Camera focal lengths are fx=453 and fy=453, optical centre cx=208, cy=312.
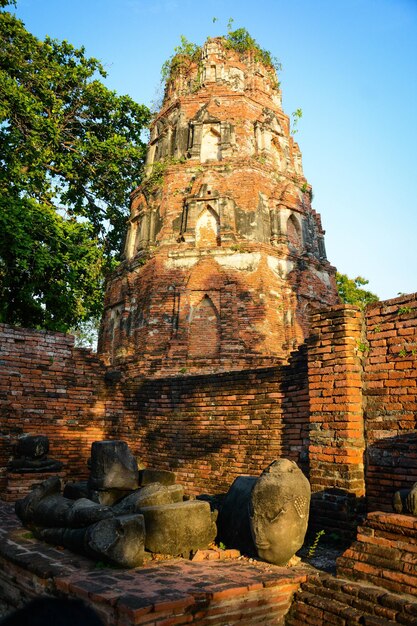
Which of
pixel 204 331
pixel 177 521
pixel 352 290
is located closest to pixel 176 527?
pixel 177 521

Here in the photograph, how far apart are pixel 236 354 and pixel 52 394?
16.1ft

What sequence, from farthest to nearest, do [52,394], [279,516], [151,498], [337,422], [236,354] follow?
[236,354]
[52,394]
[337,422]
[151,498]
[279,516]

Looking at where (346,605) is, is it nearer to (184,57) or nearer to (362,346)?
(362,346)

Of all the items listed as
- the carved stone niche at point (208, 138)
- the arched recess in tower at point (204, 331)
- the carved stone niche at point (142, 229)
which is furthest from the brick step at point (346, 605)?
the carved stone niche at point (208, 138)

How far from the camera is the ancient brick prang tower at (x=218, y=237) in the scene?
12625mm

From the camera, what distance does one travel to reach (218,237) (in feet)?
45.0

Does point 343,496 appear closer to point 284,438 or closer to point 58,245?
point 284,438

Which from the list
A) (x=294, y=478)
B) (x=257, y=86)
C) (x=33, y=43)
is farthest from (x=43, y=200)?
(x=294, y=478)

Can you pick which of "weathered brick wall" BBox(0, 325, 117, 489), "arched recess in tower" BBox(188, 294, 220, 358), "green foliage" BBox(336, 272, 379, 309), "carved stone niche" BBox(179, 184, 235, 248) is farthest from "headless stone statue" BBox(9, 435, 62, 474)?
"green foliage" BBox(336, 272, 379, 309)

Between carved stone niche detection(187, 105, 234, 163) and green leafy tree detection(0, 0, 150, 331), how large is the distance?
2153 millimetres

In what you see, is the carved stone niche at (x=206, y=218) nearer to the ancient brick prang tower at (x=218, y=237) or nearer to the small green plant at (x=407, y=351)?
the ancient brick prang tower at (x=218, y=237)

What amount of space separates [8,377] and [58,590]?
553 centimetres

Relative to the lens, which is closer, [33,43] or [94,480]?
[94,480]

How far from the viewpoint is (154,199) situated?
50.1ft
